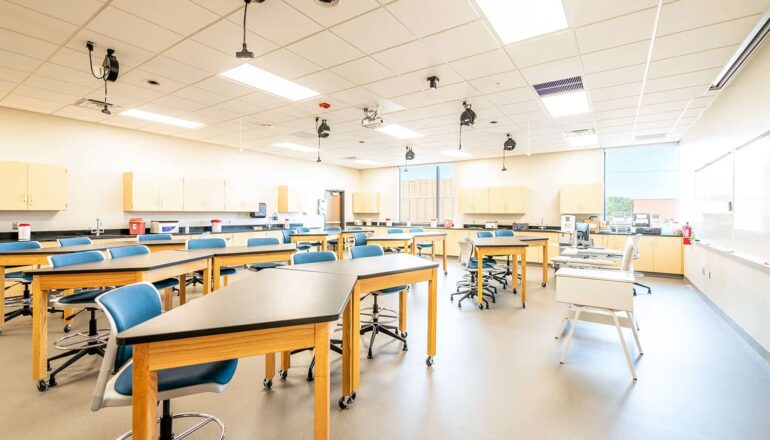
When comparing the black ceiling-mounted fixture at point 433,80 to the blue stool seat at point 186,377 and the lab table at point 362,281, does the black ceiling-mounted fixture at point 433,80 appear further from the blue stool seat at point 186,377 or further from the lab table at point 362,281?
the blue stool seat at point 186,377

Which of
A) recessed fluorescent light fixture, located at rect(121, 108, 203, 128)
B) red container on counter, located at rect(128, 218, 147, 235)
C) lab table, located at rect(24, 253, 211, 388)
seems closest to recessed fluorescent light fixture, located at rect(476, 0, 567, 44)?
lab table, located at rect(24, 253, 211, 388)

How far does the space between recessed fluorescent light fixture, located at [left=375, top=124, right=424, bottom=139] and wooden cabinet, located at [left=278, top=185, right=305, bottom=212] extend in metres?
3.71

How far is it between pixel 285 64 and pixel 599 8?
2.99 metres

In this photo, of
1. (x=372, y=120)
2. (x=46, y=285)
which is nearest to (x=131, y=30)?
(x=46, y=285)

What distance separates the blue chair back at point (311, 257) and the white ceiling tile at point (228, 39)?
208 centimetres

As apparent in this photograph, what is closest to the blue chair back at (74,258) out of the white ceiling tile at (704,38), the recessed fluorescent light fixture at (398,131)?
the recessed fluorescent light fixture at (398,131)

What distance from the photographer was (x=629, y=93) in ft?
14.4

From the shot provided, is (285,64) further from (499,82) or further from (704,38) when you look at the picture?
(704,38)

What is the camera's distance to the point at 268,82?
4.22 m

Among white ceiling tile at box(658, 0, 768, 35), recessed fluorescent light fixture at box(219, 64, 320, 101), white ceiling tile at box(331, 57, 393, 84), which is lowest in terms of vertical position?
white ceiling tile at box(658, 0, 768, 35)

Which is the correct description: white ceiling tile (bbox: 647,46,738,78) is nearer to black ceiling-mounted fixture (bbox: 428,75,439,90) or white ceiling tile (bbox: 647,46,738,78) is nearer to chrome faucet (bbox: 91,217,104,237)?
black ceiling-mounted fixture (bbox: 428,75,439,90)

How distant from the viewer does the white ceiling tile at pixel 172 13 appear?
8.61ft

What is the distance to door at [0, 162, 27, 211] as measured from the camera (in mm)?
5059

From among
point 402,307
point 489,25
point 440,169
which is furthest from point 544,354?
point 440,169
